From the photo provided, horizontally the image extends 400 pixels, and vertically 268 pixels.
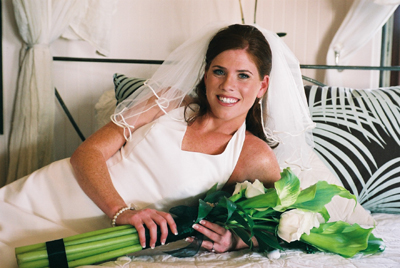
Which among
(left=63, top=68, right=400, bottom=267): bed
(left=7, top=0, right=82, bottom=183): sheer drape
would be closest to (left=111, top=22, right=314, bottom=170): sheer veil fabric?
(left=63, top=68, right=400, bottom=267): bed

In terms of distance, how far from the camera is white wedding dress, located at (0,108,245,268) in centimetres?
133

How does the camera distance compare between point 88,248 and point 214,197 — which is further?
point 214,197

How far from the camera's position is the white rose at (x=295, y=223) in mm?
1040

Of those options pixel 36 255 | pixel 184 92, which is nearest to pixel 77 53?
pixel 184 92

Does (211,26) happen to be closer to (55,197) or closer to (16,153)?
(55,197)

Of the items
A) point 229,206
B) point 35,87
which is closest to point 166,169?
point 229,206

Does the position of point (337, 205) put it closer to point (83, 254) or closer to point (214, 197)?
point (214, 197)

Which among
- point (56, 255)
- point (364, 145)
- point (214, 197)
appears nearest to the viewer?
point (56, 255)

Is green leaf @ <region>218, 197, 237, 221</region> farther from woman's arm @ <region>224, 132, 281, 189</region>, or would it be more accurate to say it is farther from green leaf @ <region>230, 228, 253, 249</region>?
woman's arm @ <region>224, 132, 281, 189</region>

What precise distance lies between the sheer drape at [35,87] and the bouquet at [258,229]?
119cm

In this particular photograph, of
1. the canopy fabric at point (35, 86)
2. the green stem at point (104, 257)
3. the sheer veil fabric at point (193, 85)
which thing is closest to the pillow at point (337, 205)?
the sheer veil fabric at point (193, 85)

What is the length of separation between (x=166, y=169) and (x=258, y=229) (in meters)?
0.39

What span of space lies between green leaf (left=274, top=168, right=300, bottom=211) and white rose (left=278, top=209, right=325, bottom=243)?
0.03 m

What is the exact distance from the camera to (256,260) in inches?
43.7
